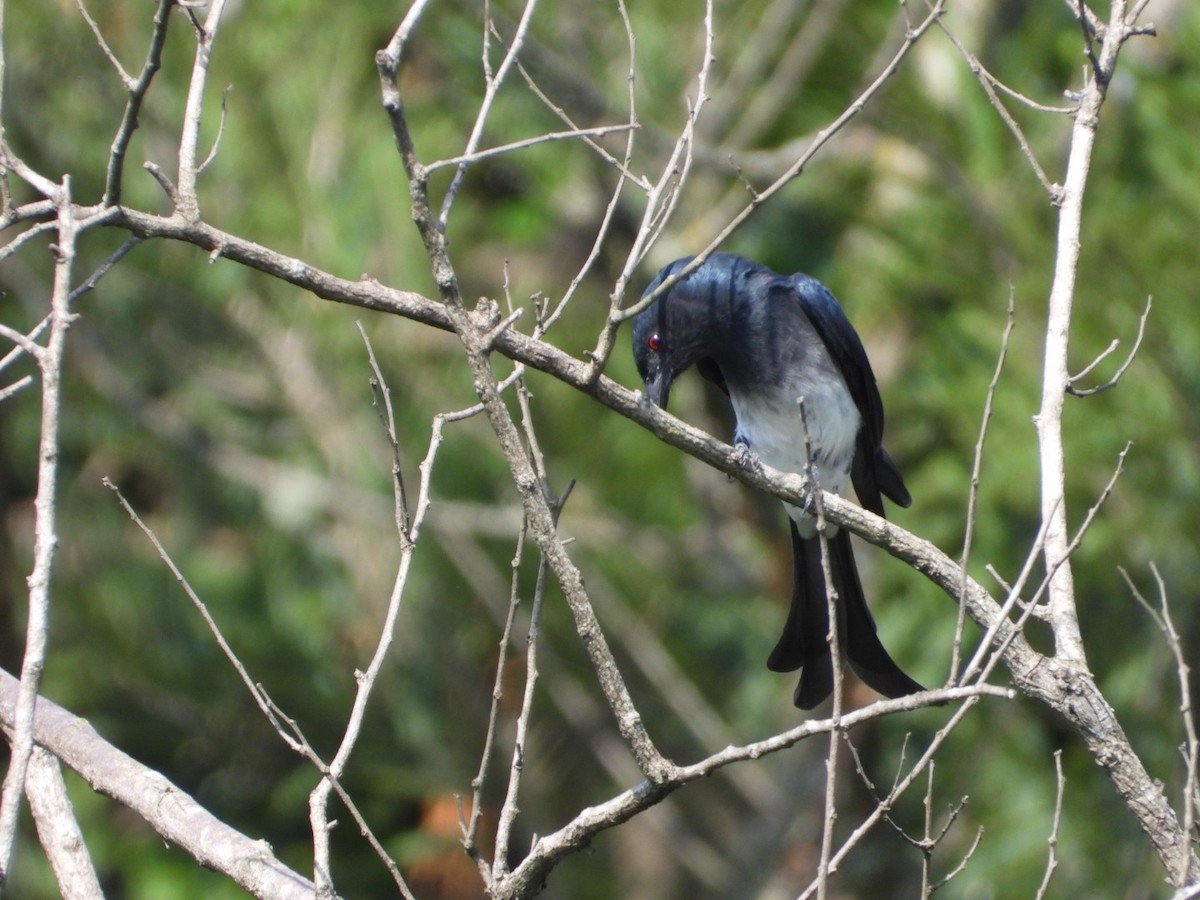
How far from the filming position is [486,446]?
8.05 meters

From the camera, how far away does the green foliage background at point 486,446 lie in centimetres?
755

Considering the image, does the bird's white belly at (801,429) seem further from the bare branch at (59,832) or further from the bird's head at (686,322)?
the bare branch at (59,832)

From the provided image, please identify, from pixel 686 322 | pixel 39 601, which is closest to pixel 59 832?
pixel 39 601

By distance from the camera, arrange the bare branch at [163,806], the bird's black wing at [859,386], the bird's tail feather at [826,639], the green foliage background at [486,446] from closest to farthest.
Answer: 1. the bare branch at [163,806]
2. the bird's tail feather at [826,639]
3. the bird's black wing at [859,386]
4. the green foliage background at [486,446]

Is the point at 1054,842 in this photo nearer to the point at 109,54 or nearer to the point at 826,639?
the point at 826,639

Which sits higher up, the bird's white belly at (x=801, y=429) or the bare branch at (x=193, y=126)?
the bare branch at (x=193, y=126)

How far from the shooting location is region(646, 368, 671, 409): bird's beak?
482cm

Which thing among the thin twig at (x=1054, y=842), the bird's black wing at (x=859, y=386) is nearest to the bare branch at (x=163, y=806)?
the thin twig at (x=1054, y=842)

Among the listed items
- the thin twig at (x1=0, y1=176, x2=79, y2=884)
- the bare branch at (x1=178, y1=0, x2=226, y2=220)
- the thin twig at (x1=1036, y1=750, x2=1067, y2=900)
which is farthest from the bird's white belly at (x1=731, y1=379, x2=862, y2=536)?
the thin twig at (x1=0, y1=176, x2=79, y2=884)

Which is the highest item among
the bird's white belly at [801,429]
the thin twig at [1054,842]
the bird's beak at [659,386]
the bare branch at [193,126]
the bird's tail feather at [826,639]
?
the bare branch at [193,126]

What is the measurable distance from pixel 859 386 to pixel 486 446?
314 cm

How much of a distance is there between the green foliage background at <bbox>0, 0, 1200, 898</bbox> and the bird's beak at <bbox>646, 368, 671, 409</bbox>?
8.67 feet

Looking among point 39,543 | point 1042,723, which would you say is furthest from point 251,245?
point 1042,723

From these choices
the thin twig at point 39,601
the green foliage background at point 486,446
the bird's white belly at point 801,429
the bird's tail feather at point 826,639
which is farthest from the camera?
the green foliage background at point 486,446
